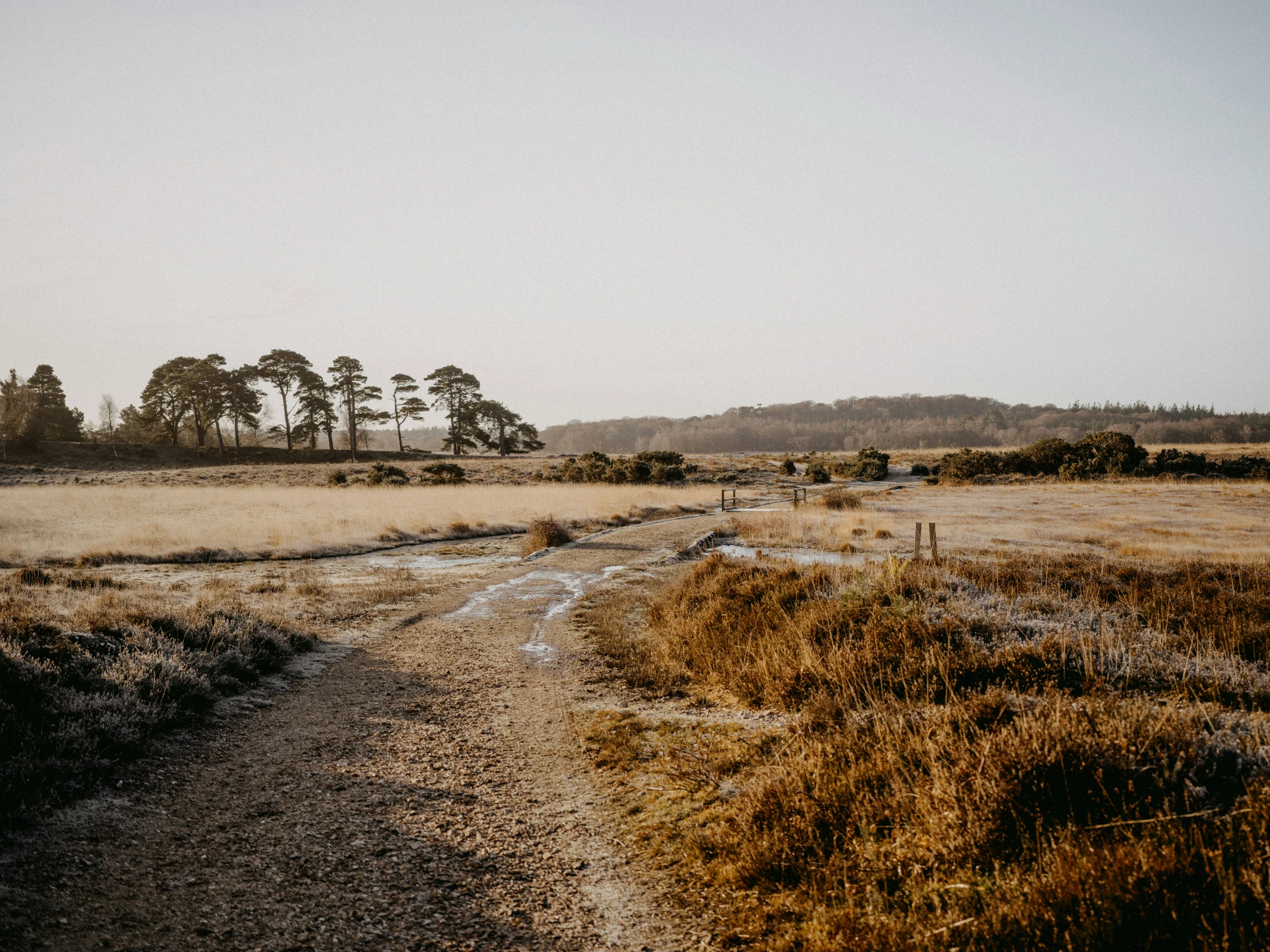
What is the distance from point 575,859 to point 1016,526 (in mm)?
26777

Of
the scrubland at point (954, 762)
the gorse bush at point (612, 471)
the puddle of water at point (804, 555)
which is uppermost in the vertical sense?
the gorse bush at point (612, 471)

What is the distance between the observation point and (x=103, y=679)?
696cm

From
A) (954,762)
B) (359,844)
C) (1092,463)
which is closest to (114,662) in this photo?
(359,844)

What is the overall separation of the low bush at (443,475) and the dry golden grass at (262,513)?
17.9 feet

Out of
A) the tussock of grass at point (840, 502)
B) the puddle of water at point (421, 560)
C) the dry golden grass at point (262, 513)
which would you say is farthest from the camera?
the tussock of grass at point (840, 502)

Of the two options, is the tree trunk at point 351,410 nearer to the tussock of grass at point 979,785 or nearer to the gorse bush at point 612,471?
the gorse bush at point 612,471

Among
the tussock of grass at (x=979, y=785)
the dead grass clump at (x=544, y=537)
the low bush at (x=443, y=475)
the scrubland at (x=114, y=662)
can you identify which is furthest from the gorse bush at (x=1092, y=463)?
the scrubland at (x=114, y=662)

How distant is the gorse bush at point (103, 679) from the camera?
528 cm

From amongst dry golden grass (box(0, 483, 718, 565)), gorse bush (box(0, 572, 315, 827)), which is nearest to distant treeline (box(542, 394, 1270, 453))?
dry golden grass (box(0, 483, 718, 565))

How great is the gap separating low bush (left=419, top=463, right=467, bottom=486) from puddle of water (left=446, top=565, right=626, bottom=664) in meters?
30.3

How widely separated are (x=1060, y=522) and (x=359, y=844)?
30.8m

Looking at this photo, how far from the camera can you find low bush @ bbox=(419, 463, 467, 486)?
47625 millimetres

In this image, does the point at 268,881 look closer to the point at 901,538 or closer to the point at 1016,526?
the point at 901,538

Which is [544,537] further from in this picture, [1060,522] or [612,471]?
[612,471]
